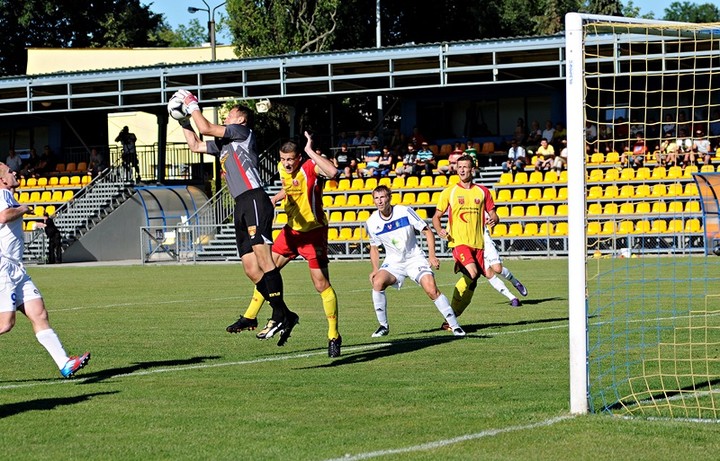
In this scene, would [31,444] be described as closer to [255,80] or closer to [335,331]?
[335,331]

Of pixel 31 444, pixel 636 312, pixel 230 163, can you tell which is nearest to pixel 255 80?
pixel 636 312

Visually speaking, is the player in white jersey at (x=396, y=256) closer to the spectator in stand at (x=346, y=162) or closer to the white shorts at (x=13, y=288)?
the white shorts at (x=13, y=288)

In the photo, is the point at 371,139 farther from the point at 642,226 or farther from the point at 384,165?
the point at 642,226

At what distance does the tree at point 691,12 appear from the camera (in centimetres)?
10306

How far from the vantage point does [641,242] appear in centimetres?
3109

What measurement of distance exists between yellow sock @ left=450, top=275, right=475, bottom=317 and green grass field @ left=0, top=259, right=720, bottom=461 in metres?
0.37

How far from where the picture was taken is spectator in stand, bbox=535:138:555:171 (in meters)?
36.2

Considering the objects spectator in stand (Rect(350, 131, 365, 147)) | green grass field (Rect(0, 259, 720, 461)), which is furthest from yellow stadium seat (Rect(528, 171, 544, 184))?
green grass field (Rect(0, 259, 720, 461))

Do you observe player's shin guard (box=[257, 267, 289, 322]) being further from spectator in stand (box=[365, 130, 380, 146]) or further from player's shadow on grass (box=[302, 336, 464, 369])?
spectator in stand (box=[365, 130, 380, 146])

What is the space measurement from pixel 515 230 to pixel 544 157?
399 centimetres

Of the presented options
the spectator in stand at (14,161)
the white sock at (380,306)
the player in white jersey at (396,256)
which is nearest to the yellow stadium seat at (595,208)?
the player in white jersey at (396,256)

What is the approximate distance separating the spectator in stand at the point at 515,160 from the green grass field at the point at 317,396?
20682 millimetres

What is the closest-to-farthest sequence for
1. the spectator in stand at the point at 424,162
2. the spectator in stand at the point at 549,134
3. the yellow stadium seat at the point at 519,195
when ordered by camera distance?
1. the yellow stadium seat at the point at 519,195
2. the spectator in stand at the point at 549,134
3. the spectator in stand at the point at 424,162

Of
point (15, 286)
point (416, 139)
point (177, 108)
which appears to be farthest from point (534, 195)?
point (15, 286)
